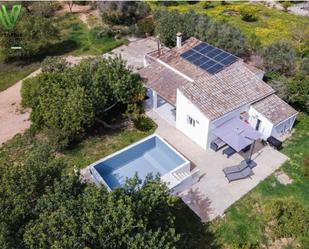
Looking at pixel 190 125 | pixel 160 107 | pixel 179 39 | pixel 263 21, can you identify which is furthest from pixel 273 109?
pixel 263 21

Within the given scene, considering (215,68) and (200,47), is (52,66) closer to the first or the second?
(200,47)

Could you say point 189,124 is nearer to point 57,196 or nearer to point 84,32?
point 57,196

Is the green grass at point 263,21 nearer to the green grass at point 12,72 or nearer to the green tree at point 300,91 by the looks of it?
the green tree at point 300,91

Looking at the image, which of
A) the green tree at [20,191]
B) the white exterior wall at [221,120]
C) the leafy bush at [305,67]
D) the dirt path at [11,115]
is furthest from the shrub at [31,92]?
the leafy bush at [305,67]

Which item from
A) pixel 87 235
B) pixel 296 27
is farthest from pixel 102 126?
pixel 296 27

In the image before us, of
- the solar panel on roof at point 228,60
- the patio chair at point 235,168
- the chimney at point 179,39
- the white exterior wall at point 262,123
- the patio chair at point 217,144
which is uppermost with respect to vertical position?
the chimney at point 179,39

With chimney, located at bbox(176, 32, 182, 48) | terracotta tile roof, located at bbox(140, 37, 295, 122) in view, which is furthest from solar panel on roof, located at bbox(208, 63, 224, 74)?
chimney, located at bbox(176, 32, 182, 48)
